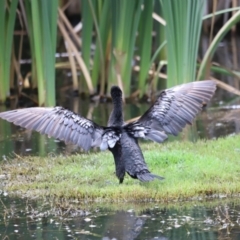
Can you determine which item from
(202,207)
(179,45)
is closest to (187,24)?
(179,45)

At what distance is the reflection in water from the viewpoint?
5828 mm

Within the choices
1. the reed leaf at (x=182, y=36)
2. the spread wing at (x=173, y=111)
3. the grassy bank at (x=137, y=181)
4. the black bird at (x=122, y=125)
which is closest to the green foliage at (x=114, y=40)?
the reed leaf at (x=182, y=36)

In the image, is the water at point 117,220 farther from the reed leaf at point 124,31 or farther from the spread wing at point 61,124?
the reed leaf at point 124,31

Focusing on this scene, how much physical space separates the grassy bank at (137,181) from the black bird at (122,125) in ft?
0.65

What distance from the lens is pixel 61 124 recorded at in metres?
7.34

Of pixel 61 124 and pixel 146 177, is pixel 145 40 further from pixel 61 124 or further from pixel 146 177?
pixel 146 177

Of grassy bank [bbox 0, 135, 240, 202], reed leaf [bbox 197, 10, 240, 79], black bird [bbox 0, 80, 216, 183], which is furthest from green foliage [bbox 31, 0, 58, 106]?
black bird [bbox 0, 80, 216, 183]

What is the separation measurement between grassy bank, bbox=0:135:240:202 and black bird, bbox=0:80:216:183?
0.20 m

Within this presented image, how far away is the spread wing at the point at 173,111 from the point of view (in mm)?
7258

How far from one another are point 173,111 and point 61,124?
1117 mm

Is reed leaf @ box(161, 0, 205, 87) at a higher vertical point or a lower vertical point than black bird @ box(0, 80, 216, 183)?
higher

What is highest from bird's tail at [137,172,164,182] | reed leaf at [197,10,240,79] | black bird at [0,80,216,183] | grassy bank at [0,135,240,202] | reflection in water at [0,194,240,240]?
reed leaf at [197,10,240,79]

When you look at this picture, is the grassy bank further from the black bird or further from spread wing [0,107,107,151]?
spread wing [0,107,107,151]

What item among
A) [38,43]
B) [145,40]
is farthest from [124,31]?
[38,43]
